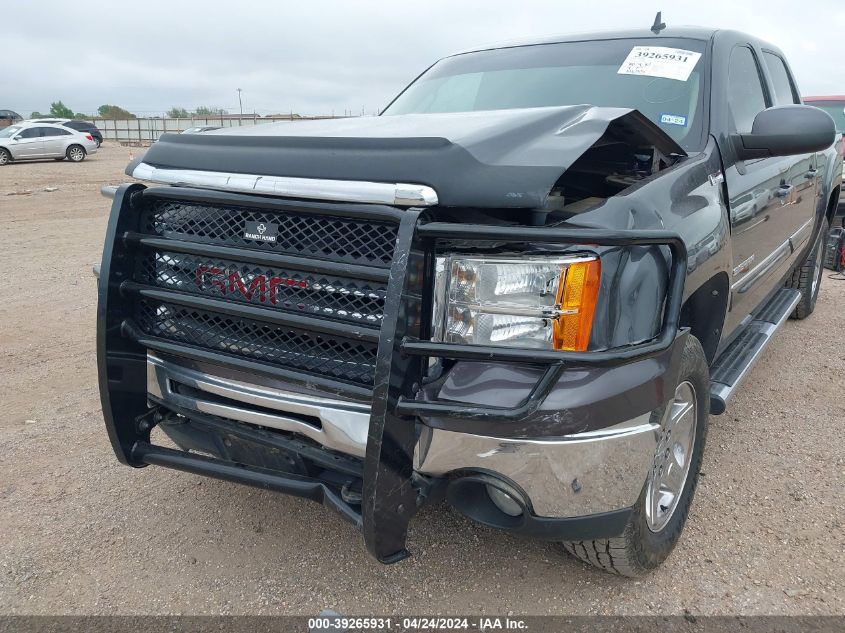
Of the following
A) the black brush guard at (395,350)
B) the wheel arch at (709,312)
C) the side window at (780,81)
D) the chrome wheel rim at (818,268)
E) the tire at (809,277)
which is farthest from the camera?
the chrome wheel rim at (818,268)

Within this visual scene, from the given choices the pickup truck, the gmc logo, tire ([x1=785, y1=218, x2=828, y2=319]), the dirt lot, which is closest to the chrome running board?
the pickup truck

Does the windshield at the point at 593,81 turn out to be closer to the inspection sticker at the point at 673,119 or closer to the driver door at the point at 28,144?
the inspection sticker at the point at 673,119

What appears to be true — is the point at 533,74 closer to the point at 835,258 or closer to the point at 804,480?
the point at 804,480

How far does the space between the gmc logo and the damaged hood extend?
322mm

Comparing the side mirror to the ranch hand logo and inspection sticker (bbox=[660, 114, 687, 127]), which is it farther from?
the ranch hand logo

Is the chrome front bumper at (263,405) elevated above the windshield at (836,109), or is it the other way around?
the windshield at (836,109)

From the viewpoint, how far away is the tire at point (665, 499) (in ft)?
7.06

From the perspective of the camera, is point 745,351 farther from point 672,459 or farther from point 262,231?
point 262,231

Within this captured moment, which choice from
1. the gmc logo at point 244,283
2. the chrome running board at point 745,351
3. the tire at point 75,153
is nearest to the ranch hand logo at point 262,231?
the gmc logo at point 244,283

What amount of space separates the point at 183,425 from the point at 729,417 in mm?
2874

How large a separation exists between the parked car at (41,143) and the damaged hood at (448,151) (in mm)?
25753

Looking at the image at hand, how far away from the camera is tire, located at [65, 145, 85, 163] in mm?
25375

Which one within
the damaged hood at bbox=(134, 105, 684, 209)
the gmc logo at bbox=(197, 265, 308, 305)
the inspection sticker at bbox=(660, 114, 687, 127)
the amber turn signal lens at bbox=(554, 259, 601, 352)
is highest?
the inspection sticker at bbox=(660, 114, 687, 127)

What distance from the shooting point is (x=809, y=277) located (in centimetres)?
545
